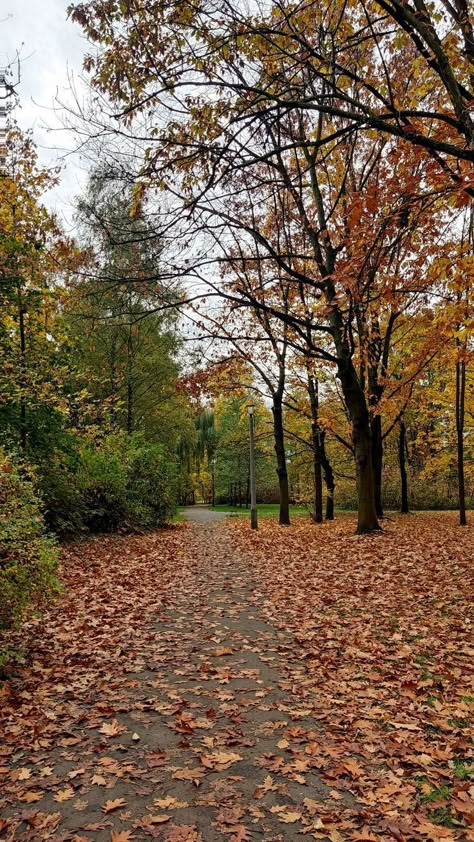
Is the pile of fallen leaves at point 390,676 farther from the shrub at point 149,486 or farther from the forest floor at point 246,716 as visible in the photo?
the shrub at point 149,486

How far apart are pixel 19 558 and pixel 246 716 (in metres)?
2.25

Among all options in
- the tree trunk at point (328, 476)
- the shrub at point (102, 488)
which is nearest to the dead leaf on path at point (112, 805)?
the shrub at point (102, 488)

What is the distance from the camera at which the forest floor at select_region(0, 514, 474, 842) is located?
8.63ft

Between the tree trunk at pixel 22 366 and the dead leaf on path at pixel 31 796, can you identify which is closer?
the dead leaf on path at pixel 31 796

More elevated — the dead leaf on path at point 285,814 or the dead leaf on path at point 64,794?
the dead leaf on path at point 285,814

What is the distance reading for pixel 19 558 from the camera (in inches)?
173

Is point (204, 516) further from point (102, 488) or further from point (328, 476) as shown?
point (102, 488)

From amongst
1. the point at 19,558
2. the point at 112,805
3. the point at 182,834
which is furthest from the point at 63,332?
the point at 182,834

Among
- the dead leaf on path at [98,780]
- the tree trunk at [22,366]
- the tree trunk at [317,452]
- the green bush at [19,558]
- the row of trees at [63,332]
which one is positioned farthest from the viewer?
the tree trunk at [317,452]

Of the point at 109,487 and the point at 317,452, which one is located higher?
the point at 317,452

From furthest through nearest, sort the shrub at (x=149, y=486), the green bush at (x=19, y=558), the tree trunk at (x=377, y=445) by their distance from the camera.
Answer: the tree trunk at (x=377, y=445) < the shrub at (x=149, y=486) < the green bush at (x=19, y=558)

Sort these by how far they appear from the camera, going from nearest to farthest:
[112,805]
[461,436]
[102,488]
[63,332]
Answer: [112,805] < [63,332] < [102,488] < [461,436]

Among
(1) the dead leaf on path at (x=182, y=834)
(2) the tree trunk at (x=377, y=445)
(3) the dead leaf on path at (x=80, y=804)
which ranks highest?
(2) the tree trunk at (x=377, y=445)

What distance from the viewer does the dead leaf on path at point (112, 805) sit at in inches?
106
